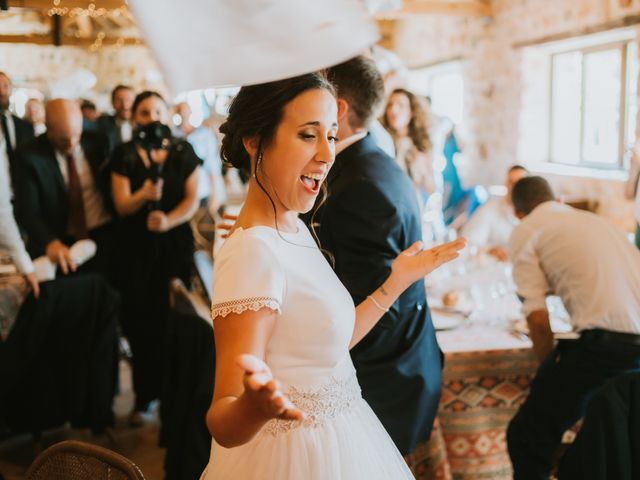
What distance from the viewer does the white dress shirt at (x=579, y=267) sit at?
232 centimetres

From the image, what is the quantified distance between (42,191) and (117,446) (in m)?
1.24

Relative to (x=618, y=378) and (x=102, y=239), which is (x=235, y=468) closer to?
(x=618, y=378)

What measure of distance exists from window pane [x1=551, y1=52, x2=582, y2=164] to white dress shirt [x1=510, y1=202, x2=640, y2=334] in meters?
3.92

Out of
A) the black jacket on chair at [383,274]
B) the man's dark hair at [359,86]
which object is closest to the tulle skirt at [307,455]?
the black jacket on chair at [383,274]

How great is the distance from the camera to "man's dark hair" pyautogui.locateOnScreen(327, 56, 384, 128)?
6.22 ft

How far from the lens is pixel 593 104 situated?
587 cm

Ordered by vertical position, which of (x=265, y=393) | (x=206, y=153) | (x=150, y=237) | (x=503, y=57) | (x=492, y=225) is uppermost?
(x=503, y=57)

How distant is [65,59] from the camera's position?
10.7 meters

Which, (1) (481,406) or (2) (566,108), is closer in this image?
(1) (481,406)

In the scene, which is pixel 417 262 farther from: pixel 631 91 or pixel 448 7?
pixel 448 7

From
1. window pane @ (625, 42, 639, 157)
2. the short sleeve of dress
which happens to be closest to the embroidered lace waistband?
the short sleeve of dress

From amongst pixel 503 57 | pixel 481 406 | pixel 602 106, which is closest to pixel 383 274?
pixel 481 406

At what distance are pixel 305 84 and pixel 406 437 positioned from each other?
113 centimetres

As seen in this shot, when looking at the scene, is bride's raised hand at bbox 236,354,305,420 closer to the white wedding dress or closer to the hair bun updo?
the white wedding dress
